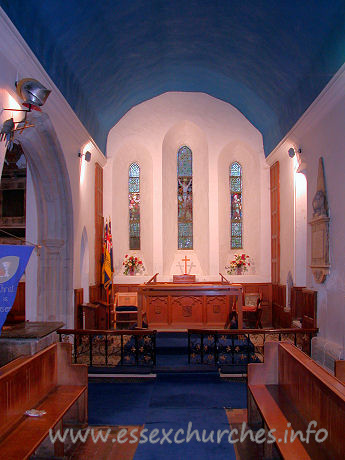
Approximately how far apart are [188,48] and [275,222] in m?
4.81

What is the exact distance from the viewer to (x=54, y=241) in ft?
27.9

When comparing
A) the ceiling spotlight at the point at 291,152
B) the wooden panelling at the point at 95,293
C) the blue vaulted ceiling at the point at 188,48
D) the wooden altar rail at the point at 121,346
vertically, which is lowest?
the wooden altar rail at the point at 121,346

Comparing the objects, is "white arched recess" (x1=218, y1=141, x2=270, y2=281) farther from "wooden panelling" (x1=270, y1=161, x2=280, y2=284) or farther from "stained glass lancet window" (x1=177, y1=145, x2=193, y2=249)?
"stained glass lancet window" (x1=177, y1=145, x2=193, y2=249)

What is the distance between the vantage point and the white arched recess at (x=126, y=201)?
12852mm

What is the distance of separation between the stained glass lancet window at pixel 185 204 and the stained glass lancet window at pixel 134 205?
3.81 feet

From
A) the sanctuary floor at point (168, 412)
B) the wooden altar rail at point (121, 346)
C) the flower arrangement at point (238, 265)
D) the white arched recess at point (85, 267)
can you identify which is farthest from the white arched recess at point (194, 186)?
the sanctuary floor at point (168, 412)

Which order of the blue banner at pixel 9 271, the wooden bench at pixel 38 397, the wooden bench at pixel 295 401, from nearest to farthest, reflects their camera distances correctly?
the wooden bench at pixel 295 401 < the wooden bench at pixel 38 397 < the blue banner at pixel 9 271

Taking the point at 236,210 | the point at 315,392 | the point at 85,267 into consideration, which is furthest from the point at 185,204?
the point at 315,392

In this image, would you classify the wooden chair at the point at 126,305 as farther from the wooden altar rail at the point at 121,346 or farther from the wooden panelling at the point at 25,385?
the wooden panelling at the point at 25,385

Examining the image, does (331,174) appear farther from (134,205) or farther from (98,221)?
(134,205)

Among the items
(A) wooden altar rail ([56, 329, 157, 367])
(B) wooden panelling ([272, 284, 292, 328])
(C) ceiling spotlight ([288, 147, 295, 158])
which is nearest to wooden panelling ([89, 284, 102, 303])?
(A) wooden altar rail ([56, 329, 157, 367])

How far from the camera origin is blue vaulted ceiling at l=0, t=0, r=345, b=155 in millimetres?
6449

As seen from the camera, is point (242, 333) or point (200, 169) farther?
point (200, 169)

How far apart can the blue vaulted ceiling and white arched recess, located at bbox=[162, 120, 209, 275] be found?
69.2 inches
